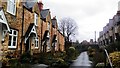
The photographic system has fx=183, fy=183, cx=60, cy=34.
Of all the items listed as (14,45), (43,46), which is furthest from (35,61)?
(43,46)

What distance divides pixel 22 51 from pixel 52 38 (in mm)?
15858

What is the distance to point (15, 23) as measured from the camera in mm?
17156

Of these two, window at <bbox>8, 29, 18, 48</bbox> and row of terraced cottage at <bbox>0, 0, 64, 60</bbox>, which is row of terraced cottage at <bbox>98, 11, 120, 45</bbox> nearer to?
row of terraced cottage at <bbox>0, 0, 64, 60</bbox>

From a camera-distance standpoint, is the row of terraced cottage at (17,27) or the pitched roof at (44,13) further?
the pitched roof at (44,13)

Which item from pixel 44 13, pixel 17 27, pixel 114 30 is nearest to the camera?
pixel 17 27

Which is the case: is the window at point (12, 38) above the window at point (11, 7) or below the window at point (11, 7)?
below

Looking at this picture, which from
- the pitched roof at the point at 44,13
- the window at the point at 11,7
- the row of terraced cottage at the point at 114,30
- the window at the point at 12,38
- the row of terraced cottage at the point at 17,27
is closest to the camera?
the row of terraced cottage at the point at 17,27

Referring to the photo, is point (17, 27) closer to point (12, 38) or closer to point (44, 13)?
point (12, 38)

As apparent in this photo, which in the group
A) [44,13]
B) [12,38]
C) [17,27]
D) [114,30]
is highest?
[44,13]

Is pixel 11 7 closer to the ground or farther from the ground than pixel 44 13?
closer to the ground

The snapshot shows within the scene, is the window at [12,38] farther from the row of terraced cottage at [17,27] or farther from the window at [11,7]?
the window at [11,7]

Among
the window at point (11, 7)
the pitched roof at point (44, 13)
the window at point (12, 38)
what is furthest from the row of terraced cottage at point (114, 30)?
the window at point (11, 7)

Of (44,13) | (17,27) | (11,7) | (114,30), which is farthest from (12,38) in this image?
(114,30)

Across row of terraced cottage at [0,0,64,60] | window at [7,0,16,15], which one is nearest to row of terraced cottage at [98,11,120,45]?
row of terraced cottage at [0,0,64,60]
